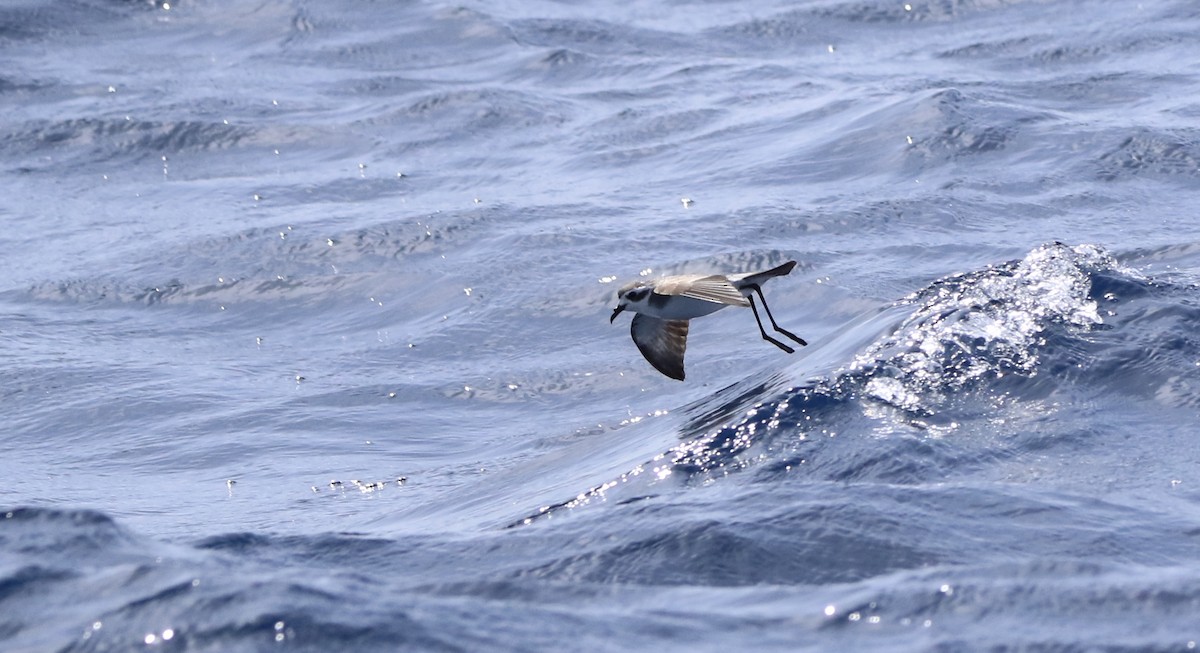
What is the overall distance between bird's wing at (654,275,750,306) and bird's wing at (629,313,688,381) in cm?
58

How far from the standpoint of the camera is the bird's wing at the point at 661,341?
8.38 m

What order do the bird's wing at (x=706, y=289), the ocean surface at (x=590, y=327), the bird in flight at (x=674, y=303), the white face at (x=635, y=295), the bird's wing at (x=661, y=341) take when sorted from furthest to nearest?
the bird's wing at (x=661, y=341)
the white face at (x=635, y=295)
the bird in flight at (x=674, y=303)
the bird's wing at (x=706, y=289)
the ocean surface at (x=590, y=327)

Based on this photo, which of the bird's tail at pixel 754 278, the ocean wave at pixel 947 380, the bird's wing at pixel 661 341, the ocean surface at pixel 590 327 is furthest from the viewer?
the bird's wing at pixel 661 341

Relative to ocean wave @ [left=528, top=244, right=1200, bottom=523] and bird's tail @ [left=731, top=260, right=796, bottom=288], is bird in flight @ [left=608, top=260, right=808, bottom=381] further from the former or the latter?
ocean wave @ [left=528, top=244, right=1200, bottom=523]

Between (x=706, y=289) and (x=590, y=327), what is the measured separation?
13.5ft

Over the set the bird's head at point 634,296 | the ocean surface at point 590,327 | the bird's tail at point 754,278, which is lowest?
the ocean surface at point 590,327

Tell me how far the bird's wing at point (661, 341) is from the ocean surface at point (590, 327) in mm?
261

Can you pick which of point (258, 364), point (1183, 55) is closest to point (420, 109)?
point (258, 364)

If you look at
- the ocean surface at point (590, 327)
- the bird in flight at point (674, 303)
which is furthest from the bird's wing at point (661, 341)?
the ocean surface at point (590, 327)

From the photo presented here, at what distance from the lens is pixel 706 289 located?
7465mm

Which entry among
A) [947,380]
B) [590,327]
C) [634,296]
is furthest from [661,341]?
[590,327]

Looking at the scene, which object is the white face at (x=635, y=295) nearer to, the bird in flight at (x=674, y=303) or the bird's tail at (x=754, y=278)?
the bird in flight at (x=674, y=303)

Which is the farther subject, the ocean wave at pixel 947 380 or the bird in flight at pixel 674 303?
the bird in flight at pixel 674 303

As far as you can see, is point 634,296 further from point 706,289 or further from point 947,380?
point 947,380
